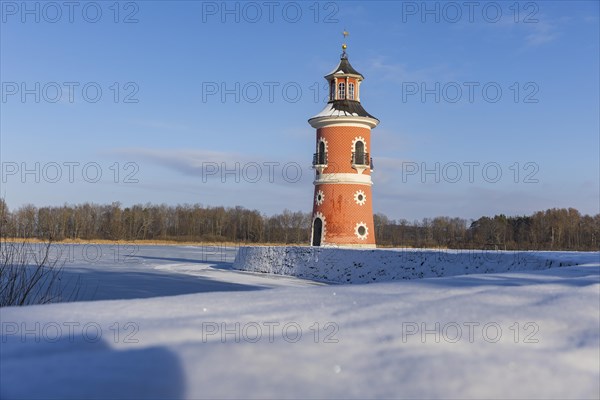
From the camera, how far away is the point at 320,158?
77.1 feet

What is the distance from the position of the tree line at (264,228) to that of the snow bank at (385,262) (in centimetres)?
4306

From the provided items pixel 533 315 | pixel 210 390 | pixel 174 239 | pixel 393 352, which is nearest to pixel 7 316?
pixel 210 390

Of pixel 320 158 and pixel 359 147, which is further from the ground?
pixel 359 147

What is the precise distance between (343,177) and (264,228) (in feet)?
199

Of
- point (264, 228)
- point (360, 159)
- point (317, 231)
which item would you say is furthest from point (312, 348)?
point (264, 228)

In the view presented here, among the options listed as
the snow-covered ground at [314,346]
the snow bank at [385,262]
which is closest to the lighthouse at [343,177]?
the snow bank at [385,262]

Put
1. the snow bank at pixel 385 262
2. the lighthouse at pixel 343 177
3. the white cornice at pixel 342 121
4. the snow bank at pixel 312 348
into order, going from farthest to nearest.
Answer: the white cornice at pixel 342 121
the lighthouse at pixel 343 177
the snow bank at pixel 385 262
the snow bank at pixel 312 348

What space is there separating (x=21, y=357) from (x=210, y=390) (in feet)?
3.18

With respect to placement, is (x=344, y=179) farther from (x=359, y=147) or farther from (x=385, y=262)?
(x=385, y=262)

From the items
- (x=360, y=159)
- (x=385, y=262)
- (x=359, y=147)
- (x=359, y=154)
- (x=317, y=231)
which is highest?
(x=359, y=147)

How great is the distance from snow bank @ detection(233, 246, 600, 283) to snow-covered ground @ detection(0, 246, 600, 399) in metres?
8.58

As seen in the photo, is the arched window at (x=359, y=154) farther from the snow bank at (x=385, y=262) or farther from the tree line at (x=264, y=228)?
the tree line at (x=264, y=228)

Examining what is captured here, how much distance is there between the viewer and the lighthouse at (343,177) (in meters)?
22.9

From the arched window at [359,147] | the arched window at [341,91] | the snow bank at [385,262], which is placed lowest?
the snow bank at [385,262]
